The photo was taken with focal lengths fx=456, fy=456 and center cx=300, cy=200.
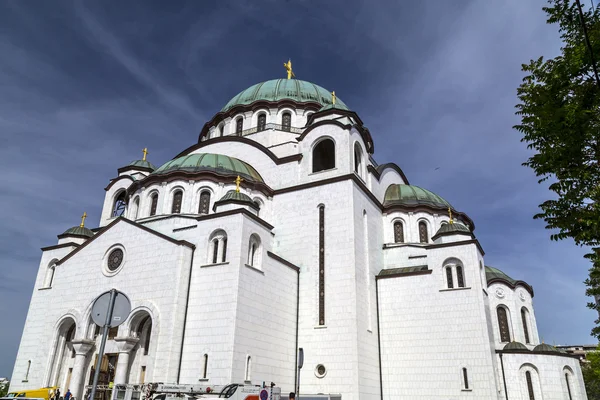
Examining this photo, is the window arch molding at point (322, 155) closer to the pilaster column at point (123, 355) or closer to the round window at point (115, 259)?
the round window at point (115, 259)

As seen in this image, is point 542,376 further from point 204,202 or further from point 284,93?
point 284,93

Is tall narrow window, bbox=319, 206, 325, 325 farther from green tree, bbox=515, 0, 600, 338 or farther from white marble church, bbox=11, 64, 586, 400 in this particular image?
green tree, bbox=515, 0, 600, 338

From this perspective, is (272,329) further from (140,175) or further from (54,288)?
(140,175)

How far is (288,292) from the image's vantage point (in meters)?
19.8

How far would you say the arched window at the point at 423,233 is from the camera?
25.1 meters

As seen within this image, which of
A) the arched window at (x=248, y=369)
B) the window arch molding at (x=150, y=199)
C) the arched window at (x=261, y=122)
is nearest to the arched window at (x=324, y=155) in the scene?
the arched window at (x=261, y=122)

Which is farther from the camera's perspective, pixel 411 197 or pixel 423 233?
pixel 411 197

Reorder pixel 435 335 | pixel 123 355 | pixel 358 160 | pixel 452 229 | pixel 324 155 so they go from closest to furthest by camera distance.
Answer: pixel 123 355
pixel 435 335
pixel 452 229
pixel 358 160
pixel 324 155

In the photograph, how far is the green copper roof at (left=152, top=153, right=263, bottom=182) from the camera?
22781 mm

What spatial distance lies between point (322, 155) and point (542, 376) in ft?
48.9

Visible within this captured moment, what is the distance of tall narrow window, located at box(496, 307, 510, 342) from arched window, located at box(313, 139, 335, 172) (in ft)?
41.1

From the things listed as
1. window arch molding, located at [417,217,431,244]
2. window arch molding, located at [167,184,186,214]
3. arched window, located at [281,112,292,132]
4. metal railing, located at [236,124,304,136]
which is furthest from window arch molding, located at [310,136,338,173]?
window arch molding, located at [167,184,186,214]

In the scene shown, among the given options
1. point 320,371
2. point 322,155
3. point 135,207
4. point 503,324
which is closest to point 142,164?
point 135,207

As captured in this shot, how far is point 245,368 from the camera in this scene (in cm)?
1639
